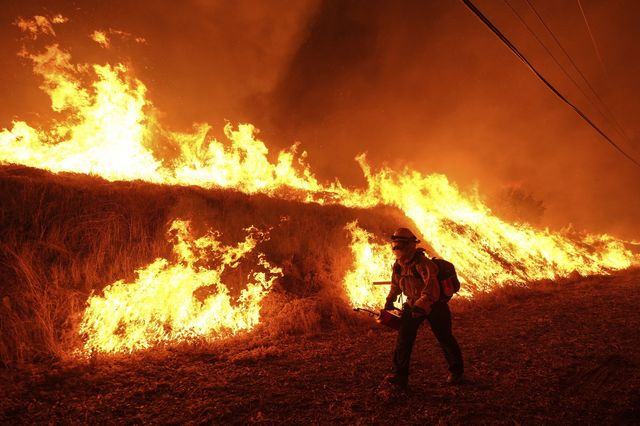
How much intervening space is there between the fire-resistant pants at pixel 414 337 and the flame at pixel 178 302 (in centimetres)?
413

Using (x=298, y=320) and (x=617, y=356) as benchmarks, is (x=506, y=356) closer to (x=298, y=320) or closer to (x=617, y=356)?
(x=617, y=356)

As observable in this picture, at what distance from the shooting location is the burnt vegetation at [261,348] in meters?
4.02

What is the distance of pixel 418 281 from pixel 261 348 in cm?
348

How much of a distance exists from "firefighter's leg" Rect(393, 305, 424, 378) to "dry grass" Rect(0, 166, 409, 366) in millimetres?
3383

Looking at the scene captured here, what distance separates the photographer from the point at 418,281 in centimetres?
466

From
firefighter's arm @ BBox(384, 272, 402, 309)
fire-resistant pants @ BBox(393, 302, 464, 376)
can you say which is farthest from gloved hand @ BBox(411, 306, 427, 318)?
firefighter's arm @ BBox(384, 272, 402, 309)

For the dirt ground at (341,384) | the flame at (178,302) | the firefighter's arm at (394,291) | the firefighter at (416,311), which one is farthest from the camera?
the flame at (178,302)

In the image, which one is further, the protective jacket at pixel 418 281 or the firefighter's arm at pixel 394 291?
the firefighter's arm at pixel 394 291

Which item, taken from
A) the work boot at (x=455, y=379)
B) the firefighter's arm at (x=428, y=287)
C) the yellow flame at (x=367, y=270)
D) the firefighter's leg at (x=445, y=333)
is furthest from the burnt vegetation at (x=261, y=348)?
the firefighter's arm at (x=428, y=287)

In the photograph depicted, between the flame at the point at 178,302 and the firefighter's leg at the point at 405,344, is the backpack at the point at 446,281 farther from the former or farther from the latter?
the flame at the point at 178,302

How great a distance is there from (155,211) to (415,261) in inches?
302

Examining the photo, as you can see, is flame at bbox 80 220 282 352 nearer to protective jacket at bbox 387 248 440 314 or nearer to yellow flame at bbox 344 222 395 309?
yellow flame at bbox 344 222 395 309

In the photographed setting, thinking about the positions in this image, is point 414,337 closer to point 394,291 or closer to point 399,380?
point 399,380

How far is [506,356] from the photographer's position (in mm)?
5895
